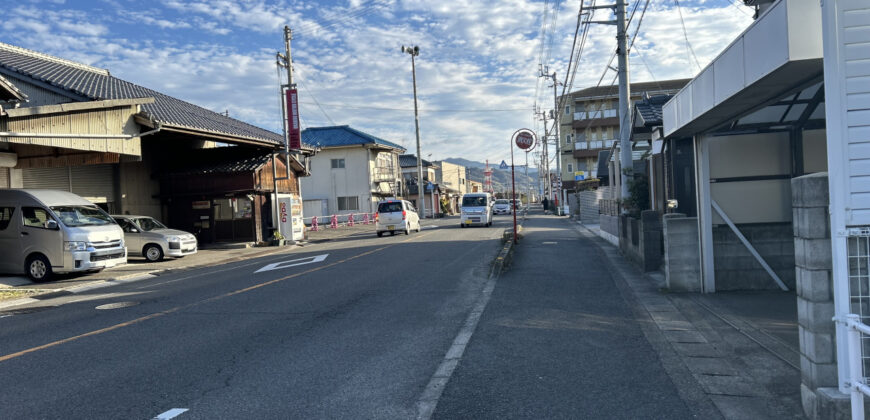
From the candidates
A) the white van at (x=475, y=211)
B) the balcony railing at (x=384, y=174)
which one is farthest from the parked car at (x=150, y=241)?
the balcony railing at (x=384, y=174)

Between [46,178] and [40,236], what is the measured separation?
5.73m

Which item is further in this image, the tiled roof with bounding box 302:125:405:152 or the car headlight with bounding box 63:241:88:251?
the tiled roof with bounding box 302:125:405:152

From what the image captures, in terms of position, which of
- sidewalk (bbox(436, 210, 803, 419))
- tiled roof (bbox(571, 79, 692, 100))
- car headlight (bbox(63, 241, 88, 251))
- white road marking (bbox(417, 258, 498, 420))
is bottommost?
sidewalk (bbox(436, 210, 803, 419))

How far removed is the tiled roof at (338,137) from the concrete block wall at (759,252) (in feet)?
137

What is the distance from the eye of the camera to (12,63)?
18.2 m

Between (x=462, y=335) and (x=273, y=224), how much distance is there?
20.5 meters

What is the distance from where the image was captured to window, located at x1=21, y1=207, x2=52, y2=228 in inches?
555

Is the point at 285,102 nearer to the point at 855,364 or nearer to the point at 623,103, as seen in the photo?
the point at 623,103

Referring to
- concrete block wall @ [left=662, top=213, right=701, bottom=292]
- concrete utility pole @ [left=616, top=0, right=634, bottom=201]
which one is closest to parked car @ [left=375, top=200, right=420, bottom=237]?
concrete utility pole @ [left=616, top=0, right=634, bottom=201]

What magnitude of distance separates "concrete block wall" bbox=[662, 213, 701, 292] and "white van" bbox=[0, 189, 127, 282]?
44.0 feet

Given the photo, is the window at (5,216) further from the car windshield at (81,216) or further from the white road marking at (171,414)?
the white road marking at (171,414)

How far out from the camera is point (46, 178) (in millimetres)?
18609

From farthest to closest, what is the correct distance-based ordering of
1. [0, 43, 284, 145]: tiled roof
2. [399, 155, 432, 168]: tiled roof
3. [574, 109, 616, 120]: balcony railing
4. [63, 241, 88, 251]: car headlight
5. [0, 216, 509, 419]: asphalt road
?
1. [399, 155, 432, 168]: tiled roof
2. [574, 109, 616, 120]: balcony railing
3. [0, 43, 284, 145]: tiled roof
4. [63, 241, 88, 251]: car headlight
5. [0, 216, 509, 419]: asphalt road

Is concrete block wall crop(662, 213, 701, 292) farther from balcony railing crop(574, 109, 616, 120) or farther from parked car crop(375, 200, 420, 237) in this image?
balcony railing crop(574, 109, 616, 120)
